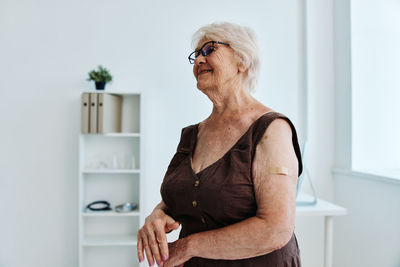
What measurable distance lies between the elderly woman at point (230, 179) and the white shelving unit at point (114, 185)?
1714 mm

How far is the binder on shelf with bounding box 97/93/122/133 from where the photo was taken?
8.42 feet

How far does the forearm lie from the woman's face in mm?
490

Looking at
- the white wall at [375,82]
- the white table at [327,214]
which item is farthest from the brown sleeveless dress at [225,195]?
the white wall at [375,82]

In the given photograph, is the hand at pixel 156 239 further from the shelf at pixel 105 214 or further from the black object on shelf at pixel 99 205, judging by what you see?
the black object on shelf at pixel 99 205

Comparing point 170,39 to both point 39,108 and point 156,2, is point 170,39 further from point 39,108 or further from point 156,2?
point 39,108

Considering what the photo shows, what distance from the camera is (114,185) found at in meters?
2.91

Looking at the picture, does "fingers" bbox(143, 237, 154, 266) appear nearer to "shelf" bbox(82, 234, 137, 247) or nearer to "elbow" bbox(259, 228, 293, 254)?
"elbow" bbox(259, 228, 293, 254)

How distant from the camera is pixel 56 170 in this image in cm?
287

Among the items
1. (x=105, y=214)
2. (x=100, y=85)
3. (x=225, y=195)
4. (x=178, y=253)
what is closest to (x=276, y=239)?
(x=225, y=195)

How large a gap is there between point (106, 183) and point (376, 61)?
8.16 feet

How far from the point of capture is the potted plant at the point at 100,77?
2.68 m

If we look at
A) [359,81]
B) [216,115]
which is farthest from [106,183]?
[359,81]

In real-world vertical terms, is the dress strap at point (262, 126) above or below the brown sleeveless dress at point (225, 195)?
above

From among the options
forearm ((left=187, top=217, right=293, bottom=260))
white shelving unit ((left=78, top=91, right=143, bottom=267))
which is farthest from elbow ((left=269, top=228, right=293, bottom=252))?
white shelving unit ((left=78, top=91, right=143, bottom=267))
